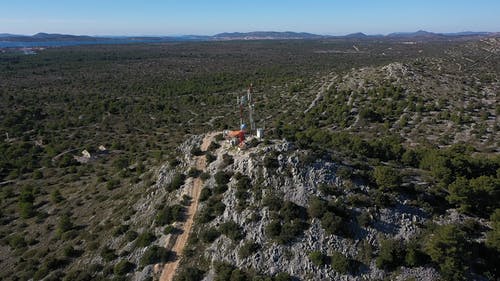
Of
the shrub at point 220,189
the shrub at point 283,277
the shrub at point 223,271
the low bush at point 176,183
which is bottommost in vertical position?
the shrub at point 223,271

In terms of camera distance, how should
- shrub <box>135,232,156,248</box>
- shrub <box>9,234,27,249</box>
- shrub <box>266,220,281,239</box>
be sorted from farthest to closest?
shrub <box>9,234,27,249</box>
shrub <box>135,232,156,248</box>
shrub <box>266,220,281,239</box>

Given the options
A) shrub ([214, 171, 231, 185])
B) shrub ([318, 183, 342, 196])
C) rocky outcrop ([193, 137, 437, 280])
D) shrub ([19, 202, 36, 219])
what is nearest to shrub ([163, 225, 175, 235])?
rocky outcrop ([193, 137, 437, 280])

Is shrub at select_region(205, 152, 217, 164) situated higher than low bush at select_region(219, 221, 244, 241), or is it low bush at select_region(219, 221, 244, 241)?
shrub at select_region(205, 152, 217, 164)

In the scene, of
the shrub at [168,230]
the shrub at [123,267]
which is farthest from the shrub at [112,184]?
the shrub at [123,267]

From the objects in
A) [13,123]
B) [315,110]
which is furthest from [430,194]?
[13,123]

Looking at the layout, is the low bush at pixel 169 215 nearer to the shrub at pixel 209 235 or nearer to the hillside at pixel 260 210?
the hillside at pixel 260 210

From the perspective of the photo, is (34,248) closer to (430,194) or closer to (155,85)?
(430,194)

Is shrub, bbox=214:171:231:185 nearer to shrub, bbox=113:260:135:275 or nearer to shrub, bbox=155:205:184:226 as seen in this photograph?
shrub, bbox=155:205:184:226
